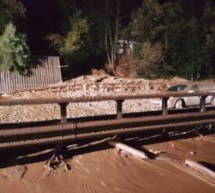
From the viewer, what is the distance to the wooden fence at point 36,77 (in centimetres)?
2845

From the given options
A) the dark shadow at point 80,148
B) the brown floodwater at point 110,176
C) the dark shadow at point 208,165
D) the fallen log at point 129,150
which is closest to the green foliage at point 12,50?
the dark shadow at point 80,148

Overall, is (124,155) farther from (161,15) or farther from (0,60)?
(161,15)

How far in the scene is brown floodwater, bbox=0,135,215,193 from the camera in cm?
596

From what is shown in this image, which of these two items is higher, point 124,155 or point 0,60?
point 0,60

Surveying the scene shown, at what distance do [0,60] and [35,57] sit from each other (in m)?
3.19

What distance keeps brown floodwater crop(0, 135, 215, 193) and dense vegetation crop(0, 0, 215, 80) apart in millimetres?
24852

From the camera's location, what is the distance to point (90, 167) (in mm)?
6895

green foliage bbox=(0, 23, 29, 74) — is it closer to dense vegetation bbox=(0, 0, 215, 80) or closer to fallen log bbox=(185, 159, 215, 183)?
dense vegetation bbox=(0, 0, 215, 80)

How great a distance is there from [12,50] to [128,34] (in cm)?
1257

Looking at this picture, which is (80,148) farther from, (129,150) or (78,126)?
(129,150)

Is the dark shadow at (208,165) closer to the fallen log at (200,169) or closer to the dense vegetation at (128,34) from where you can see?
the fallen log at (200,169)

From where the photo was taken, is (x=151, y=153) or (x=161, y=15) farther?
(x=161, y=15)

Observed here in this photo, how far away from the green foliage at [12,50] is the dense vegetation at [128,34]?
223 centimetres

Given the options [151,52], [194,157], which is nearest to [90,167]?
[194,157]
